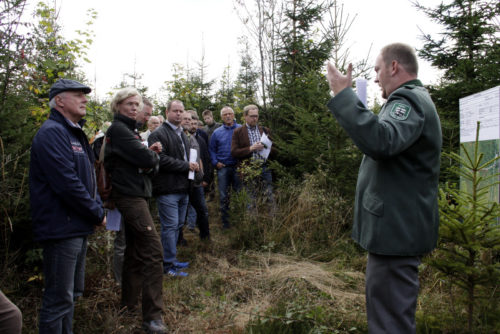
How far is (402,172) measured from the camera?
1859 millimetres

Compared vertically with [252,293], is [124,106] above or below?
above

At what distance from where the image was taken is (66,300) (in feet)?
7.99

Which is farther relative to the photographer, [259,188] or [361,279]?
[259,188]

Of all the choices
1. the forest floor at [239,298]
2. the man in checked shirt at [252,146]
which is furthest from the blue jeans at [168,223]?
the man in checked shirt at [252,146]

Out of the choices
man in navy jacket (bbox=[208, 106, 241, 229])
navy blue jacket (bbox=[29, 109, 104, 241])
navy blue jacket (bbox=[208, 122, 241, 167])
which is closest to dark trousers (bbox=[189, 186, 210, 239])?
man in navy jacket (bbox=[208, 106, 241, 229])

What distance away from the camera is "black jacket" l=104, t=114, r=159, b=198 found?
334 centimetres

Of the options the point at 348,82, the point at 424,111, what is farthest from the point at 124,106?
the point at 424,111

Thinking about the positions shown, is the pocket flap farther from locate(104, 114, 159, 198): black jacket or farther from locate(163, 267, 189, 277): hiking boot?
locate(163, 267, 189, 277): hiking boot

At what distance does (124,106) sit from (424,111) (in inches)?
108

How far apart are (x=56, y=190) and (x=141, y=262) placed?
47.6 inches

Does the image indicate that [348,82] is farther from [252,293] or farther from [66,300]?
[252,293]

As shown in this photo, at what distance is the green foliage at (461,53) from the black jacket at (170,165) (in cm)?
475

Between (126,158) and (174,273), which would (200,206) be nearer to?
(174,273)

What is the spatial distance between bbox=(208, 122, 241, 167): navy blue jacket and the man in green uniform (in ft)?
16.3
